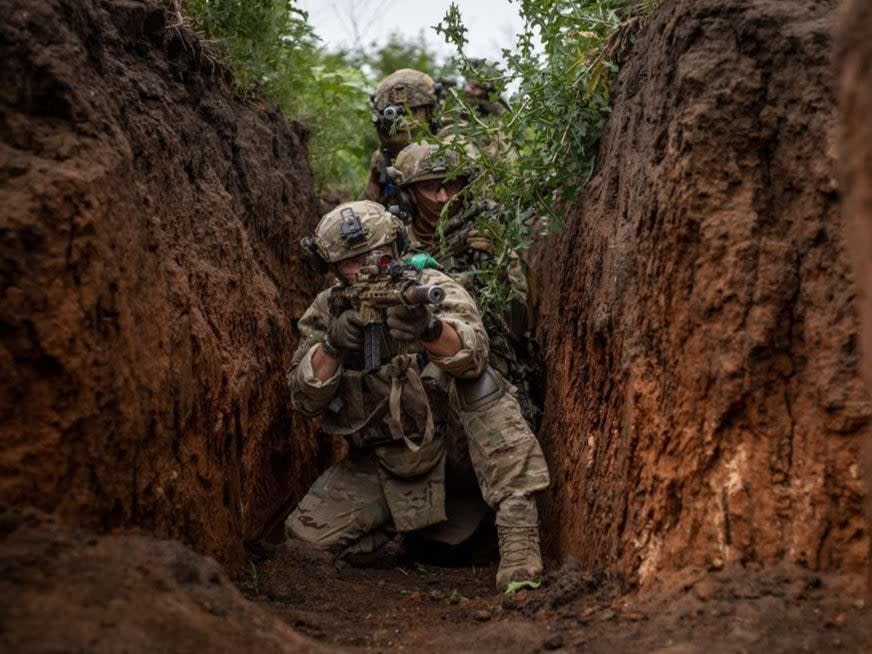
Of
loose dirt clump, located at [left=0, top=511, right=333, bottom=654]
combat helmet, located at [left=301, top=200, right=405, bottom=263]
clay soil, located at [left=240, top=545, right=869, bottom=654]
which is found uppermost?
combat helmet, located at [left=301, top=200, right=405, bottom=263]

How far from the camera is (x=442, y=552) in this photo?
6.73 m

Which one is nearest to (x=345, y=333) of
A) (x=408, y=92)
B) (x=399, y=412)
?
(x=399, y=412)

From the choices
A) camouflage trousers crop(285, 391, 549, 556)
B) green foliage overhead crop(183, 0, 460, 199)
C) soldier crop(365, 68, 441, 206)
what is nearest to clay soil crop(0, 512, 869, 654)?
camouflage trousers crop(285, 391, 549, 556)

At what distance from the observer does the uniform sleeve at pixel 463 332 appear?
5.64 meters

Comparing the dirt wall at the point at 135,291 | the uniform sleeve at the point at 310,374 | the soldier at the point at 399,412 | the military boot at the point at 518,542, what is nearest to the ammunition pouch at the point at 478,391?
the soldier at the point at 399,412

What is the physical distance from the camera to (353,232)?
19.9ft

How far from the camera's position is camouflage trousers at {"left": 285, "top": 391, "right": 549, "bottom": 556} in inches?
223

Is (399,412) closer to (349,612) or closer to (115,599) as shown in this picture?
(349,612)

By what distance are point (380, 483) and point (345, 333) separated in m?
1.09

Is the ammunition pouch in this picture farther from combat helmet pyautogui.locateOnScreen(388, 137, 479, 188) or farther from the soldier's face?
the soldier's face

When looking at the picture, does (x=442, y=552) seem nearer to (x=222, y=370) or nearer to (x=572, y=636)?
(x=222, y=370)

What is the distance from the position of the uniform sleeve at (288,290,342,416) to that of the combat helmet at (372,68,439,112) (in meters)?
2.84

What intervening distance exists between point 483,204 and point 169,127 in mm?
2304

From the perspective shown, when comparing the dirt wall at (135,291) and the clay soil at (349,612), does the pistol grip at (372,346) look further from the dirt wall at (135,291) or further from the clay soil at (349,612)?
the clay soil at (349,612)
